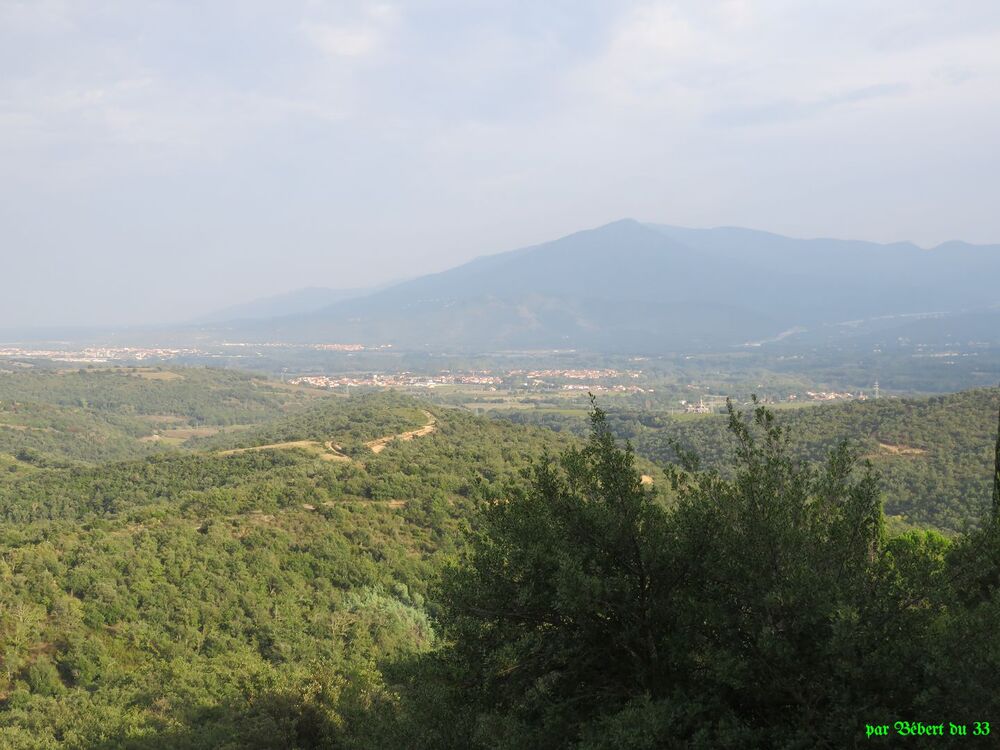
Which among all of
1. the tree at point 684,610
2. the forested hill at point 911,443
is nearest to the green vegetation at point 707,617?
the tree at point 684,610

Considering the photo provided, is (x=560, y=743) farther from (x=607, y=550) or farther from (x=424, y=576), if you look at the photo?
(x=424, y=576)

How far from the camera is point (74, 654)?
18.9 m

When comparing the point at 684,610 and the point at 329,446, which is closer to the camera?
the point at 684,610

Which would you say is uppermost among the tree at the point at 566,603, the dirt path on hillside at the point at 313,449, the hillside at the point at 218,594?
the tree at the point at 566,603

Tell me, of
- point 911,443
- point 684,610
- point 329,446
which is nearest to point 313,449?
point 329,446

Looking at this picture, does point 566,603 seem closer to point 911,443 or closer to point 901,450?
point 901,450

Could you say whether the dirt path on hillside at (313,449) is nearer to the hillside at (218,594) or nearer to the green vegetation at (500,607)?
the hillside at (218,594)

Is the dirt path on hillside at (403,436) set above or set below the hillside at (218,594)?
above

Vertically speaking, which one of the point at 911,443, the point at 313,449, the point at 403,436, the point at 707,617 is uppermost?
the point at 707,617

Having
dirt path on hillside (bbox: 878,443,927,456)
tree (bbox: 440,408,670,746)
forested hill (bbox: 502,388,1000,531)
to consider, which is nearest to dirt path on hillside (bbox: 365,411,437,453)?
forested hill (bbox: 502,388,1000,531)

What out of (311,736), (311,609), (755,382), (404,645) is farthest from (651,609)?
(755,382)

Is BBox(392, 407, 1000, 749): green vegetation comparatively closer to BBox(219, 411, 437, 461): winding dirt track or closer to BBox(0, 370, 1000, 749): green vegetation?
BBox(0, 370, 1000, 749): green vegetation

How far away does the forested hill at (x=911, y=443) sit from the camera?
38344 millimetres

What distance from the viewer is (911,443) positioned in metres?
48.2
